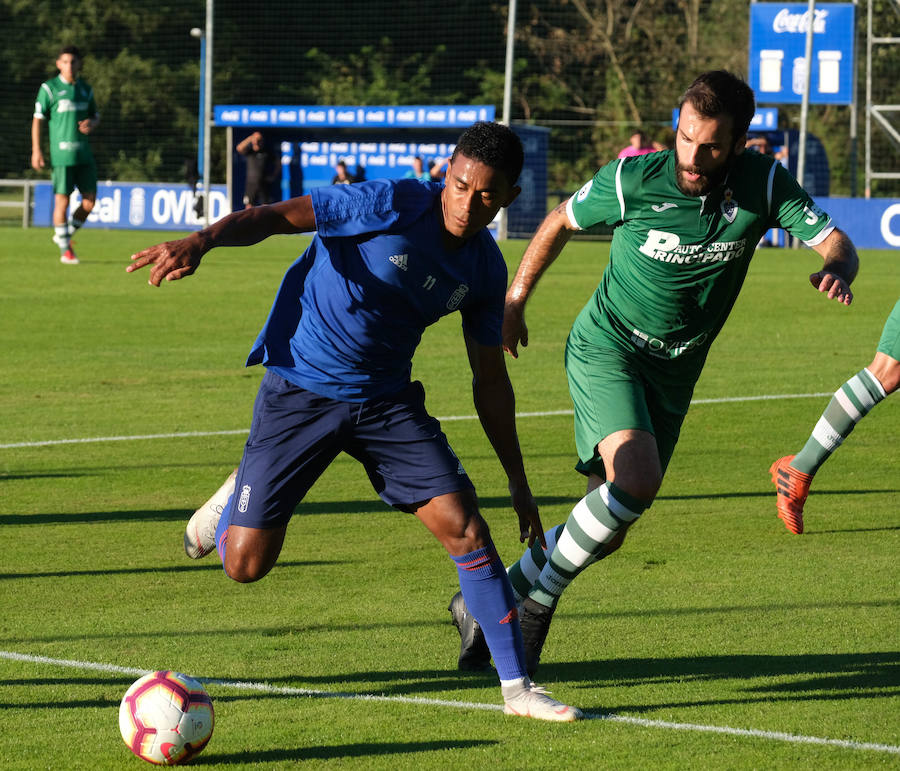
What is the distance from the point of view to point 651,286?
585 cm

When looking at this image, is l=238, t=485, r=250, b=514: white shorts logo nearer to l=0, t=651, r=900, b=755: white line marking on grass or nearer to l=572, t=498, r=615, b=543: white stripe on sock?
l=0, t=651, r=900, b=755: white line marking on grass

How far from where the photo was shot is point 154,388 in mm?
12344

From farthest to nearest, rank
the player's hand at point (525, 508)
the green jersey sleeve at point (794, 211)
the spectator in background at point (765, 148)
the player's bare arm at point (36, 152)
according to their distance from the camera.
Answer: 1. the spectator in background at point (765, 148)
2. the player's bare arm at point (36, 152)
3. the green jersey sleeve at point (794, 211)
4. the player's hand at point (525, 508)

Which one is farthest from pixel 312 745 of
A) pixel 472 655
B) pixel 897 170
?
pixel 897 170

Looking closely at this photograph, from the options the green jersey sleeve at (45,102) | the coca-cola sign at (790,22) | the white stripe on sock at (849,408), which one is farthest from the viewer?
the coca-cola sign at (790,22)

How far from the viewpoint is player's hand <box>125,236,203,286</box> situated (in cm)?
441

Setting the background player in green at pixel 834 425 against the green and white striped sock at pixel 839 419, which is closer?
the background player in green at pixel 834 425

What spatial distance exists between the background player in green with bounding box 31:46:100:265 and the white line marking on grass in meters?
16.3

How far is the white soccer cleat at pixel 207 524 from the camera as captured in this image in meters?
5.80

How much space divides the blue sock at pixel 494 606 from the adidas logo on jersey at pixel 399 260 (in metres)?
0.95

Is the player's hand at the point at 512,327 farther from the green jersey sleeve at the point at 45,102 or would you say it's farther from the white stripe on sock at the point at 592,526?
the green jersey sleeve at the point at 45,102

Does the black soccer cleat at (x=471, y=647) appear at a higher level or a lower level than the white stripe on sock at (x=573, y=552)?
lower

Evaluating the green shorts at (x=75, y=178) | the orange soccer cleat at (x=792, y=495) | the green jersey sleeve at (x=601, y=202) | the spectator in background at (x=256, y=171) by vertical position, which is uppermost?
the green jersey sleeve at (x=601, y=202)

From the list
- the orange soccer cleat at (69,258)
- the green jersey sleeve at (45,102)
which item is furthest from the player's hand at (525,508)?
the orange soccer cleat at (69,258)
